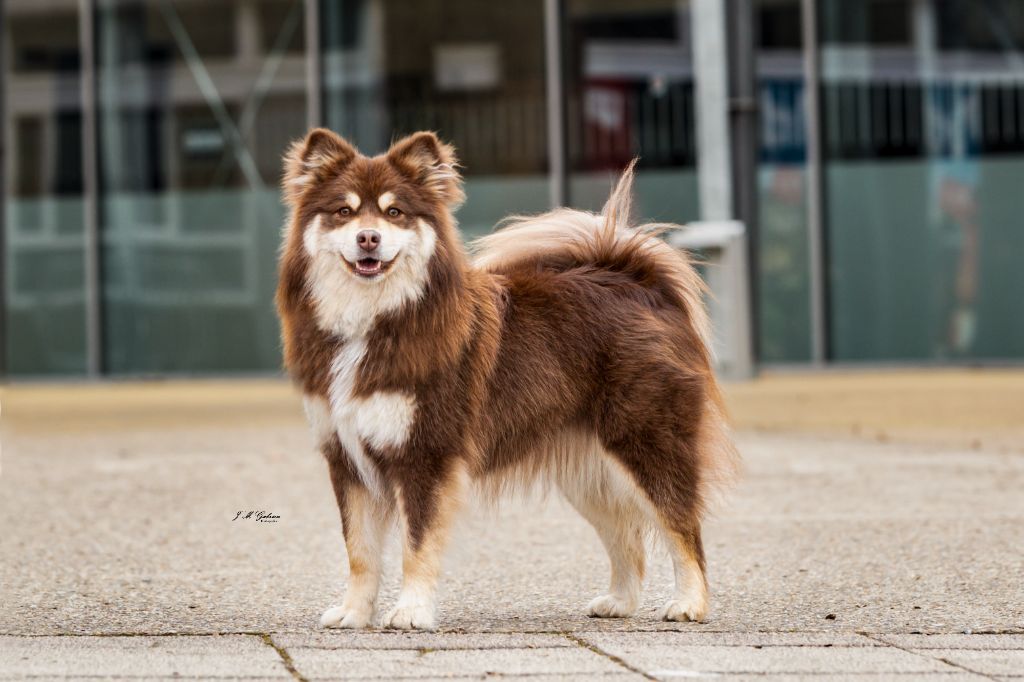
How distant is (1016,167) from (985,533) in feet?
22.8

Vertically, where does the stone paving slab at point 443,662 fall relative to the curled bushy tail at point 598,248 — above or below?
below

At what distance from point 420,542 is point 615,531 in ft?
3.07

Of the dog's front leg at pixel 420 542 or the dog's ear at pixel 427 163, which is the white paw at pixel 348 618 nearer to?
the dog's front leg at pixel 420 542

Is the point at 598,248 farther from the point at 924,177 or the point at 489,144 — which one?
the point at 489,144

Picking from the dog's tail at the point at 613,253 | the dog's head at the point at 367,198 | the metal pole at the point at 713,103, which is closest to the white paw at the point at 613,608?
the dog's tail at the point at 613,253

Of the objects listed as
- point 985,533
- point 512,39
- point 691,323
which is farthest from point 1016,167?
point 691,323

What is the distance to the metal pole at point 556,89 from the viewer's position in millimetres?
15742

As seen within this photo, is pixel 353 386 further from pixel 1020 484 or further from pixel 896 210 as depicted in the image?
pixel 896 210

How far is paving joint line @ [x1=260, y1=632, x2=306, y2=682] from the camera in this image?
5.37 m

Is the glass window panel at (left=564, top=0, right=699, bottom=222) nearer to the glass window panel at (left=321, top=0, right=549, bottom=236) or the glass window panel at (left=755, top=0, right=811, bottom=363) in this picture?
the glass window panel at (left=321, top=0, right=549, bottom=236)

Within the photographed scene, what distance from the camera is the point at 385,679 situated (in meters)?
5.32

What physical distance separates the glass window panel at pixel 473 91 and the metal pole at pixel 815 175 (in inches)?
93.3
